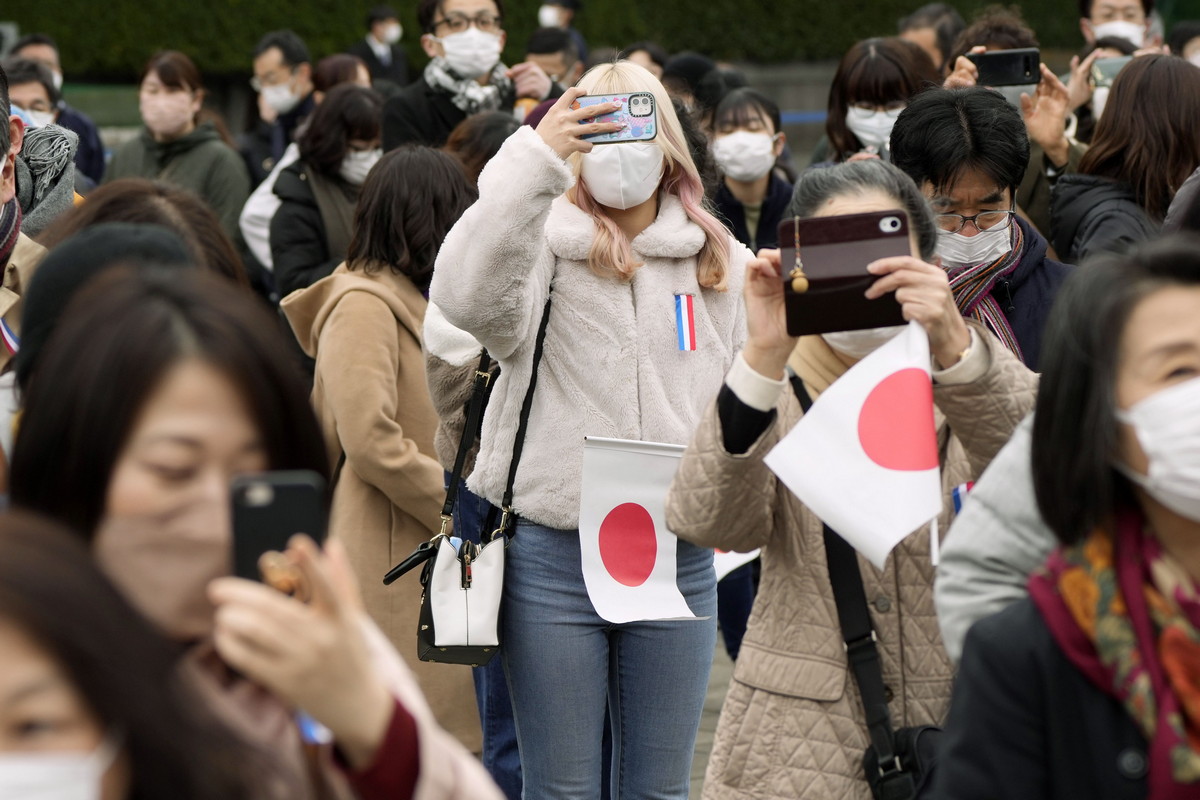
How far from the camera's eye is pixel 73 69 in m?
16.0

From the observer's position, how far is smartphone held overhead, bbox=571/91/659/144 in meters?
3.56

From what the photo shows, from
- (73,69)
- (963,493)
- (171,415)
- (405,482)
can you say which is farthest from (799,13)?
(171,415)

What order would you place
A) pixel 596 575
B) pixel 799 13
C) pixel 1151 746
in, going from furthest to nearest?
pixel 799 13, pixel 596 575, pixel 1151 746

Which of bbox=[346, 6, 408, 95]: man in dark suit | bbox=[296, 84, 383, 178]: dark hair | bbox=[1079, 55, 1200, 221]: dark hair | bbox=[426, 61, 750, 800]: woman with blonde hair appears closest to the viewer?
bbox=[426, 61, 750, 800]: woman with blonde hair

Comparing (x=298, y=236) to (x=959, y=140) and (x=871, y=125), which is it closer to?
(x=871, y=125)

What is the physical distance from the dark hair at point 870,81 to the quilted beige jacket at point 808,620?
12.1 ft

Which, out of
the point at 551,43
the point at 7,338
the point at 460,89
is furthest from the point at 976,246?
the point at 551,43

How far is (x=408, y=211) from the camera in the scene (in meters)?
4.75

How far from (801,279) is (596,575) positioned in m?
1.10

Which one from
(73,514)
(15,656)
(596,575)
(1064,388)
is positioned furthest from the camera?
(596,575)

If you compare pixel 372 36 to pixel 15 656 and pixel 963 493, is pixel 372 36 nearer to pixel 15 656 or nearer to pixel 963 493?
pixel 963 493

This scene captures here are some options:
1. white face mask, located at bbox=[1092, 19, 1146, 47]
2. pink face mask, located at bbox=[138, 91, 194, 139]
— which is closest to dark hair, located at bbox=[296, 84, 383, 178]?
pink face mask, located at bbox=[138, 91, 194, 139]

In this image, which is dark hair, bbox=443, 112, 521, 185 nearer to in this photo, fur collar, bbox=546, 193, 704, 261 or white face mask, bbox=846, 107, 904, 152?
white face mask, bbox=846, 107, 904, 152

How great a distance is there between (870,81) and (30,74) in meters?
4.78
